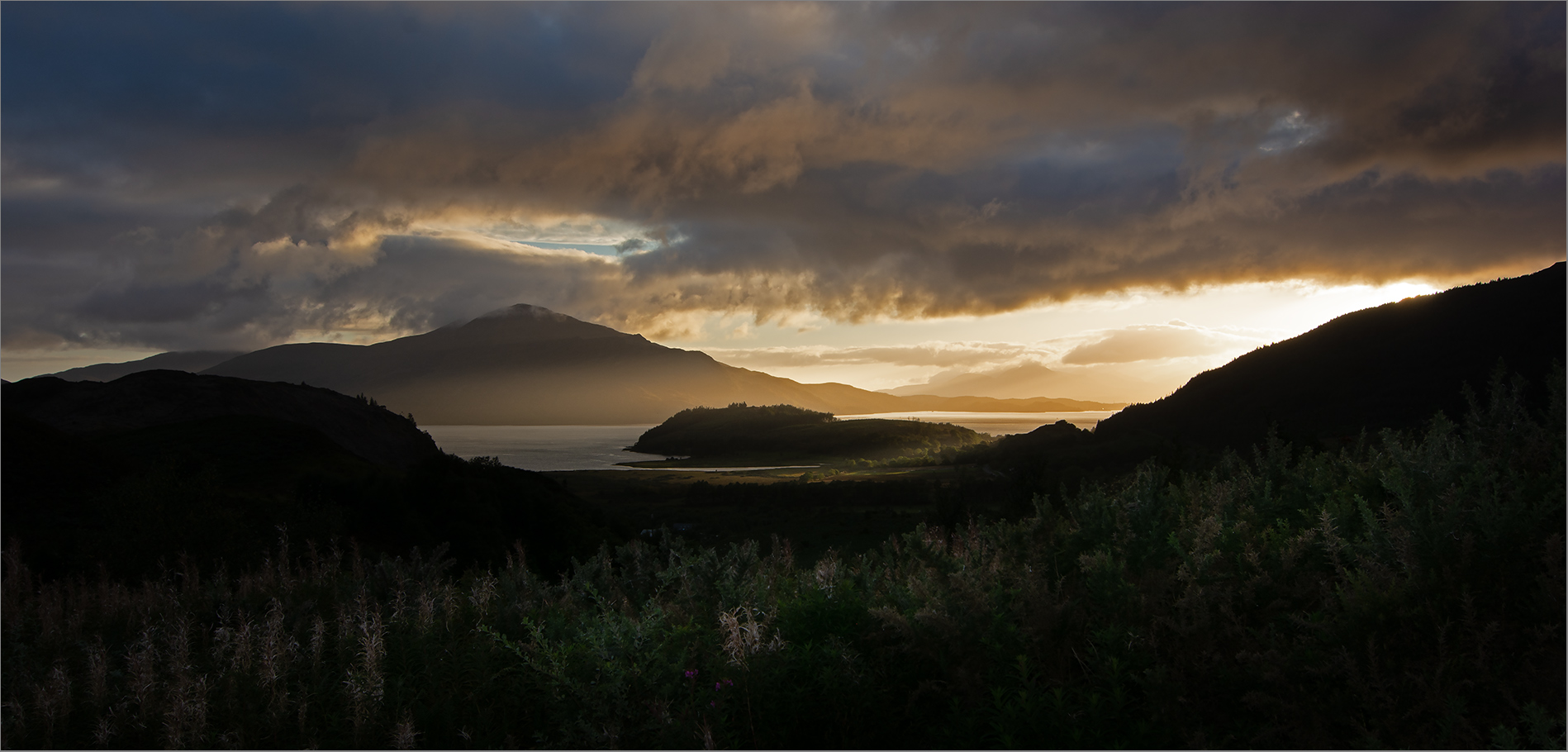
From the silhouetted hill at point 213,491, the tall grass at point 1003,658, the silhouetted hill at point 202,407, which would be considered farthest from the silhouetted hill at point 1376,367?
the tall grass at point 1003,658

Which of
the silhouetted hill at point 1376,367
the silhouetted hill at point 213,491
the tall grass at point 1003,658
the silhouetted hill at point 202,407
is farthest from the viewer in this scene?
the silhouetted hill at point 1376,367

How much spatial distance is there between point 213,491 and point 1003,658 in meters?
16.2

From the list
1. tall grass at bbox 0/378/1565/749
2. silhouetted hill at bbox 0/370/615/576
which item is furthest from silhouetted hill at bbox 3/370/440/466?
tall grass at bbox 0/378/1565/749

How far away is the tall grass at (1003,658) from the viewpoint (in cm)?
532

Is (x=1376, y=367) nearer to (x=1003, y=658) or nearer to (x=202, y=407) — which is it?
(x=1003, y=658)

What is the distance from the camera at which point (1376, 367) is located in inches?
4508

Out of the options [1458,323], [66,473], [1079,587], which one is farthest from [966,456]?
[1079,587]

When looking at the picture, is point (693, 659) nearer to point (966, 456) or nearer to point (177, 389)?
point (177, 389)

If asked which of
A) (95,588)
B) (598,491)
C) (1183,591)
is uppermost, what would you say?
(1183,591)

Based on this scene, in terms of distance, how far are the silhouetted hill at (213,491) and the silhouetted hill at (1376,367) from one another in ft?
295

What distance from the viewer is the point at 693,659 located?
6.28 metres

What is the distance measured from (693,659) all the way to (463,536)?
25804 mm

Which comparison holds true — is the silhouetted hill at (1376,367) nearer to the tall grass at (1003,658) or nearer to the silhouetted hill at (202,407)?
the silhouetted hill at (202,407)

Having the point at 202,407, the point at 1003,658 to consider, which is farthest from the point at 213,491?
the point at 202,407
